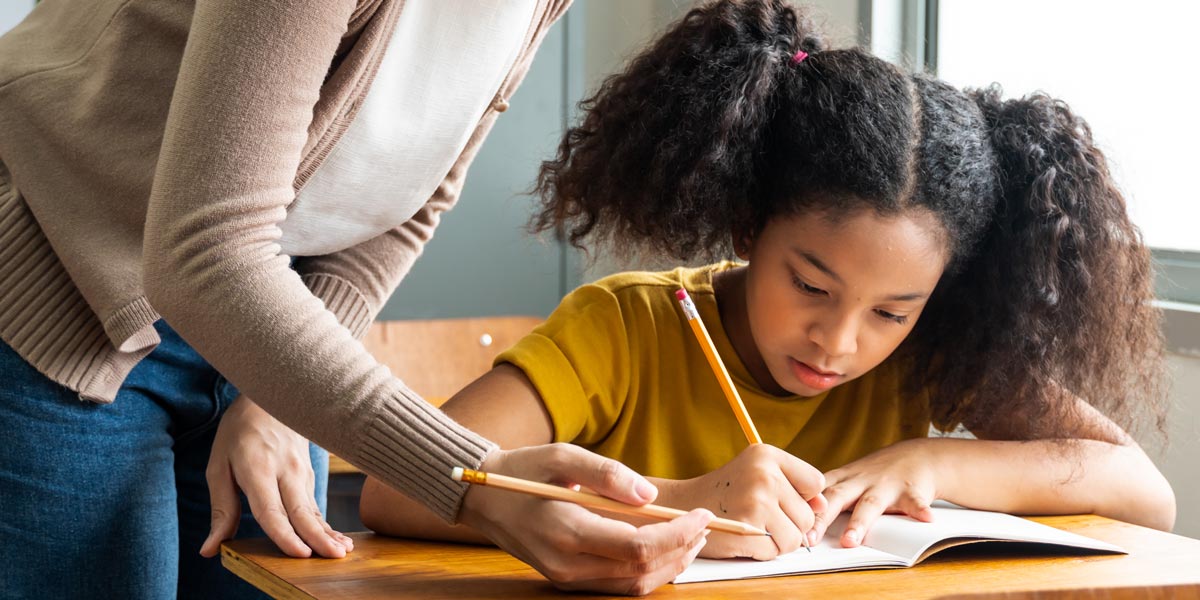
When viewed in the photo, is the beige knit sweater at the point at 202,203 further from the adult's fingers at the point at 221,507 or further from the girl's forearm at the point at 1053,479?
the girl's forearm at the point at 1053,479

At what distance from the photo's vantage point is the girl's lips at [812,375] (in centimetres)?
113

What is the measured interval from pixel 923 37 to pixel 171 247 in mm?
1787

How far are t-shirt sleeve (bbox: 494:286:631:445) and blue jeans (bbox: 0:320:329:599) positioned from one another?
28 centimetres

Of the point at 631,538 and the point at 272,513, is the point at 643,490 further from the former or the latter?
the point at 272,513

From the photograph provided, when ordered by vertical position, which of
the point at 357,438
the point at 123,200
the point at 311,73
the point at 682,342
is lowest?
the point at 682,342

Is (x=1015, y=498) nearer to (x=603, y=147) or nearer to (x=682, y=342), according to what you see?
A: (x=682, y=342)

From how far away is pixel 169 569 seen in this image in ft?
3.43

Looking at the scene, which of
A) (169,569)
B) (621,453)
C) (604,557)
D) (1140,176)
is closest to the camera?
(604,557)

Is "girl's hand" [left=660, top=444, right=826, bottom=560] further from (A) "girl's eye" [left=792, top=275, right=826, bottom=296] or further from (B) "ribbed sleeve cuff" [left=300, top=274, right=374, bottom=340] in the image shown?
(B) "ribbed sleeve cuff" [left=300, top=274, right=374, bottom=340]

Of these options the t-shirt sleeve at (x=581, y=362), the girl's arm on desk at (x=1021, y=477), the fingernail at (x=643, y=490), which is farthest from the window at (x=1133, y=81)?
the fingernail at (x=643, y=490)

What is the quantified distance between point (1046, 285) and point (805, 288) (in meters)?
0.25

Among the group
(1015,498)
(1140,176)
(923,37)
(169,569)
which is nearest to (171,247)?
(169,569)

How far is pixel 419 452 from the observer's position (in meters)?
0.75

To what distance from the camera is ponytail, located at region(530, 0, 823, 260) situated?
1.15m
